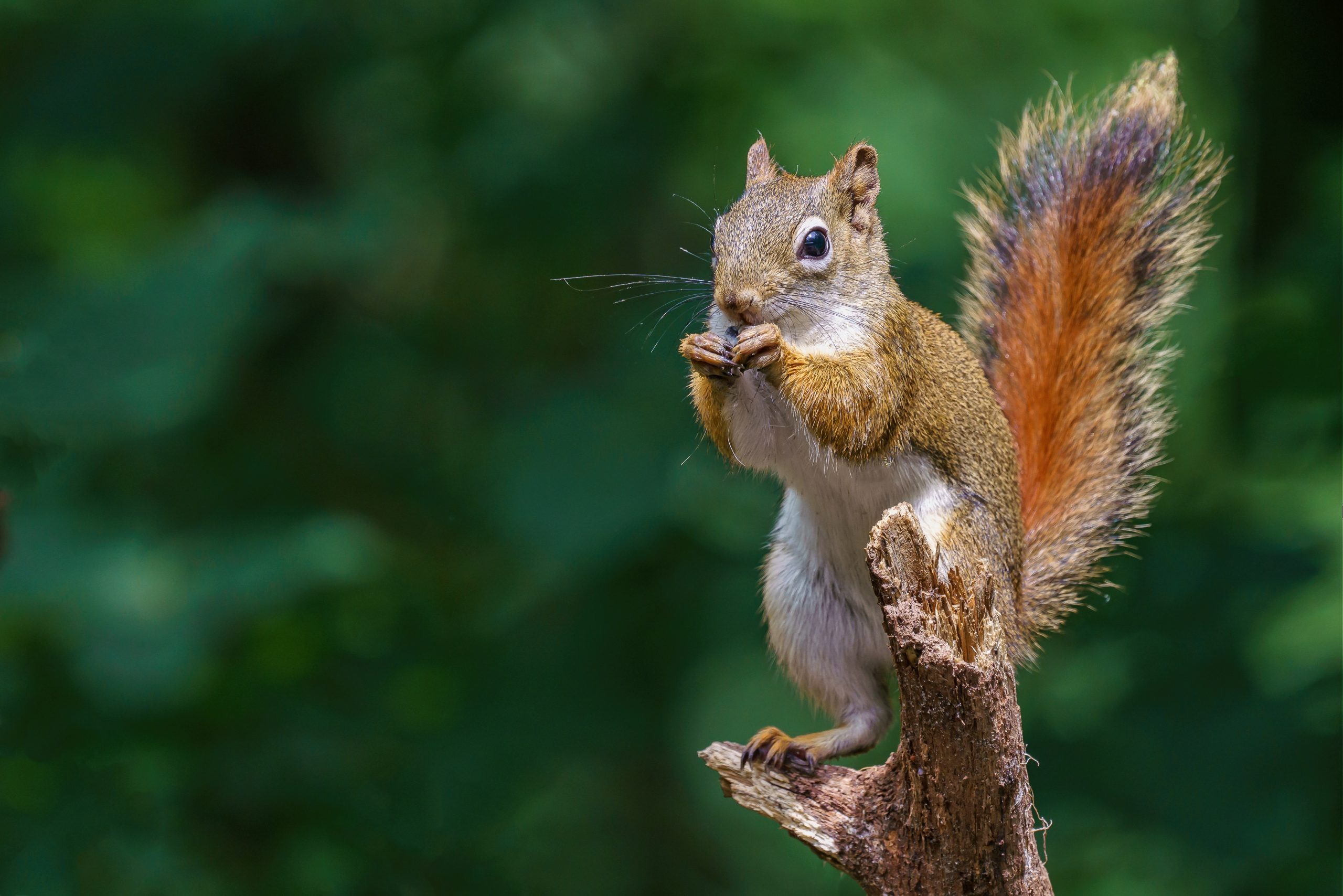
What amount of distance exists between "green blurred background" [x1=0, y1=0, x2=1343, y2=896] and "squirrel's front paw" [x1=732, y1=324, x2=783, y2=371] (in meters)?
1.12

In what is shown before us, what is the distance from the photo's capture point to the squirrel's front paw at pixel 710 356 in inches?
64.1

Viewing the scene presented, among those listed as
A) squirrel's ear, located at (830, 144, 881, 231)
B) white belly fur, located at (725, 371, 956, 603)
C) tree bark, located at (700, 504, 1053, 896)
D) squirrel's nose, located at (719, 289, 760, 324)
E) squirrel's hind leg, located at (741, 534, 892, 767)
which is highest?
squirrel's ear, located at (830, 144, 881, 231)

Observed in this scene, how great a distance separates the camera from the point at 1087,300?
7.01 feet

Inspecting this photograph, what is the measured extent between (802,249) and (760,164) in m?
0.31

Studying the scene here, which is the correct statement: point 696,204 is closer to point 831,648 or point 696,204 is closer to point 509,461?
point 831,648

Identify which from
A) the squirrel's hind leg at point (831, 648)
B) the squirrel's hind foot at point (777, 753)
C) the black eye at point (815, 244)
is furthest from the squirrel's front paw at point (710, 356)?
the squirrel's hind foot at point (777, 753)

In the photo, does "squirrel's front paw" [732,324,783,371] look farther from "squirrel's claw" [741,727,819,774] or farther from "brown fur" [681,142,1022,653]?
"squirrel's claw" [741,727,819,774]

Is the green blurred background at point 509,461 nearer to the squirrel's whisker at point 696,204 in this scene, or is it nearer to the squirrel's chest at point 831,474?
the squirrel's whisker at point 696,204

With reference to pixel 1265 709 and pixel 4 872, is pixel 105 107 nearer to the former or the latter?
pixel 4 872

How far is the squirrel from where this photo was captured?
1.71 m

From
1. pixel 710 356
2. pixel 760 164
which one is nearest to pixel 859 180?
pixel 760 164

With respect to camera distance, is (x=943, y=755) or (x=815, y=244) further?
(x=815, y=244)

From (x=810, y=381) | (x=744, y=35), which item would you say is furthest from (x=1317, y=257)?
(x=810, y=381)

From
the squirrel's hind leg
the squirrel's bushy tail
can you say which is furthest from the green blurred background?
the squirrel's hind leg
